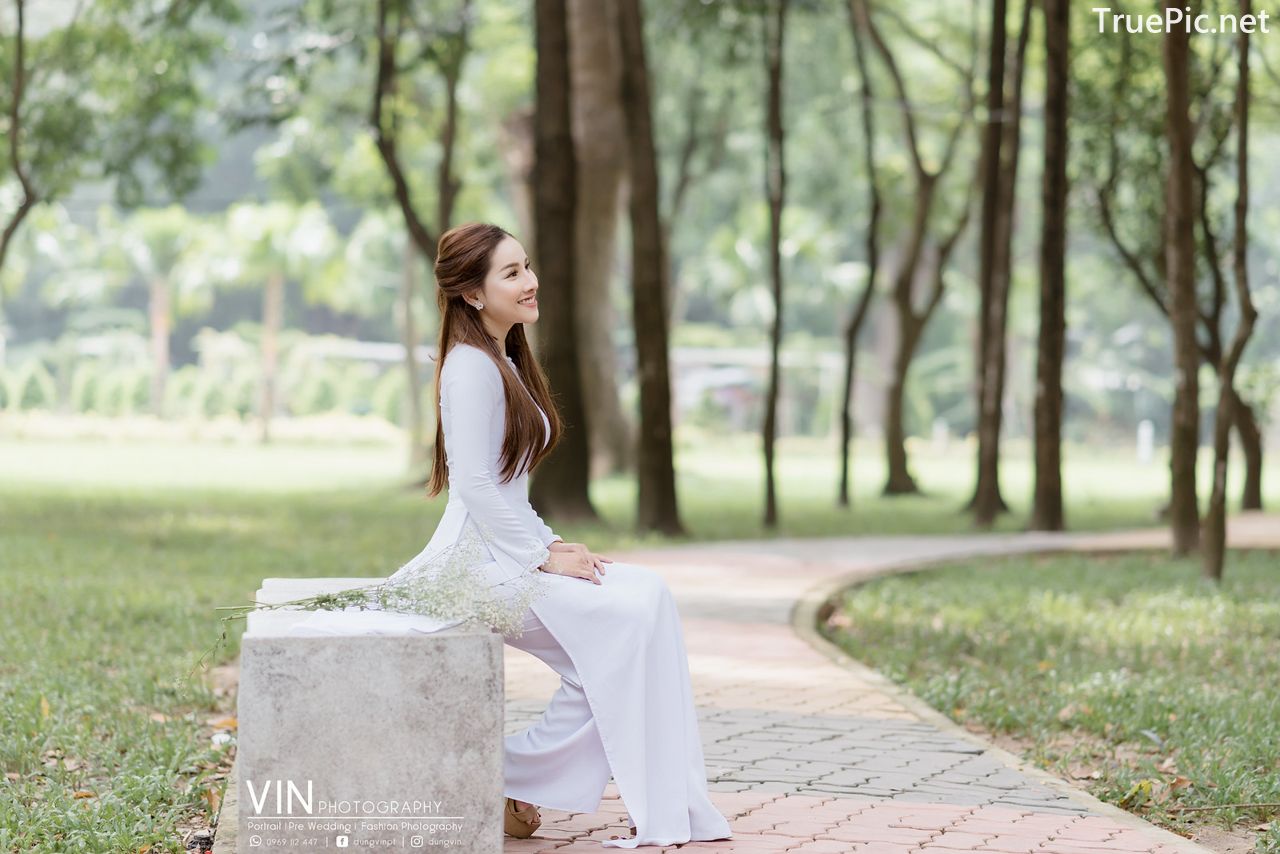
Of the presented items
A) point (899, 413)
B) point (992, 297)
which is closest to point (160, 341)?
point (899, 413)

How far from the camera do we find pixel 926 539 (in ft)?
56.2

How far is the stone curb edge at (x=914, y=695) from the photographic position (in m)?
5.65

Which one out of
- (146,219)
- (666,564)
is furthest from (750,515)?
(146,219)

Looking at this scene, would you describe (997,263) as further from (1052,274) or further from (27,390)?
(27,390)

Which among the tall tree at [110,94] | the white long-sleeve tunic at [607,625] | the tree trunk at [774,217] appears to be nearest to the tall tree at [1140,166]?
the tree trunk at [774,217]

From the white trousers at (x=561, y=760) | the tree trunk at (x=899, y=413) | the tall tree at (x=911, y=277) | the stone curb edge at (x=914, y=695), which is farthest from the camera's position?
the tree trunk at (x=899, y=413)

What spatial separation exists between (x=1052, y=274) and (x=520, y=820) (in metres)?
13.3

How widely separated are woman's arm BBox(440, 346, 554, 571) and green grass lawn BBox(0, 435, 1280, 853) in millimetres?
1444

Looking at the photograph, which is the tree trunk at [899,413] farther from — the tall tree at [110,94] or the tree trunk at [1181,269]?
the tree trunk at [1181,269]

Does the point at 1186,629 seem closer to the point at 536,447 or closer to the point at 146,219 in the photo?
the point at 536,447

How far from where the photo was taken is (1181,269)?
13023mm

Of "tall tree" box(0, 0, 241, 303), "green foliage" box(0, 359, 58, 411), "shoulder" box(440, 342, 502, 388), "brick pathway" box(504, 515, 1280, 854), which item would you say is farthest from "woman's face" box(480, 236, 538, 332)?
"green foliage" box(0, 359, 58, 411)

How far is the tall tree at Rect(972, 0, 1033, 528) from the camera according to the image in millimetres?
18453

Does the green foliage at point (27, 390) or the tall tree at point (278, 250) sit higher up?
the tall tree at point (278, 250)
